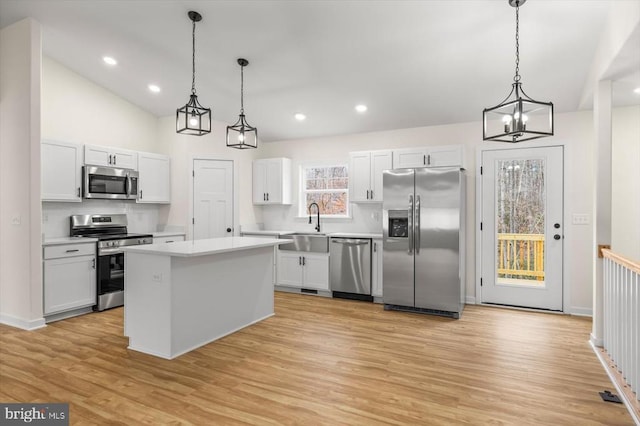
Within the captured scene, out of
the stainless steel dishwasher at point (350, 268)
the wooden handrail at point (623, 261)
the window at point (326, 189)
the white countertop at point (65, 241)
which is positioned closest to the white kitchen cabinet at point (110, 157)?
the white countertop at point (65, 241)

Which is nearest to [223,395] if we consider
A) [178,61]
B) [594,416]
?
[594,416]

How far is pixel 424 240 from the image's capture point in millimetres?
4680

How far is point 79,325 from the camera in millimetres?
4145

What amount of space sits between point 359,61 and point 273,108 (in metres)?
1.77

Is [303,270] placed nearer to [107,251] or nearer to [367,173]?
[367,173]

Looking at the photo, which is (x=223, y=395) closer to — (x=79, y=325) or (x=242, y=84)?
(x=79, y=325)

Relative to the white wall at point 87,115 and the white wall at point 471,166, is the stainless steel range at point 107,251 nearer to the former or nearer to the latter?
the white wall at point 87,115

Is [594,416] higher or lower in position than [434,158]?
lower

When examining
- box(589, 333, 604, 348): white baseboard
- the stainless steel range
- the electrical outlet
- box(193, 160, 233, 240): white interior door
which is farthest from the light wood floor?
box(193, 160, 233, 240): white interior door

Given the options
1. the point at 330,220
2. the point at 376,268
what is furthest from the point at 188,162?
the point at 376,268

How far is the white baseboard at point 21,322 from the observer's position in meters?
3.99

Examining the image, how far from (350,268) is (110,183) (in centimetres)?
357

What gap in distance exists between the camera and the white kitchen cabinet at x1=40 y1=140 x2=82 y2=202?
4.45 m

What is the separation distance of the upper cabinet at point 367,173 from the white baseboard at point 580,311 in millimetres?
2762
